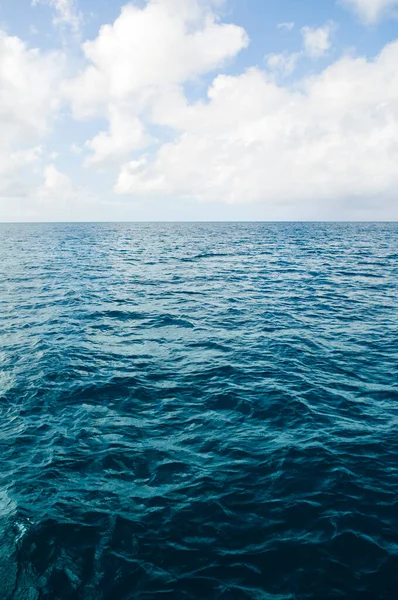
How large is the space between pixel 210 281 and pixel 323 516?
2896 cm

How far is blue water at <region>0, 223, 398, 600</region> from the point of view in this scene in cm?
659

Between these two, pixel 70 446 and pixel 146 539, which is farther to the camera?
pixel 70 446

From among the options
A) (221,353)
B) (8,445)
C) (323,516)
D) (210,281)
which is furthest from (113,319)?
(323,516)

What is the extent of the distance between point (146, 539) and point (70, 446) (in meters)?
4.07

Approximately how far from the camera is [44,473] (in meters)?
9.09

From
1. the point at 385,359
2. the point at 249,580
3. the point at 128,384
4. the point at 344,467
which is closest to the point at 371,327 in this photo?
the point at 385,359

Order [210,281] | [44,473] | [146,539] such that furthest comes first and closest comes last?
[210,281] < [44,473] < [146,539]

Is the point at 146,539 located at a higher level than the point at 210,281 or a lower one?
lower

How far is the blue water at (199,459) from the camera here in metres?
6.59

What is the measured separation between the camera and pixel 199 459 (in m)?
9.62

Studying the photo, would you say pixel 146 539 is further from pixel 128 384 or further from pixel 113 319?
pixel 113 319

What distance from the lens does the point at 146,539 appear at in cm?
723

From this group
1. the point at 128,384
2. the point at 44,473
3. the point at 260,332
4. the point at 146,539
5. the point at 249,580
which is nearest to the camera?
the point at 249,580

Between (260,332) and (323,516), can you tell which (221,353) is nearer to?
(260,332)
